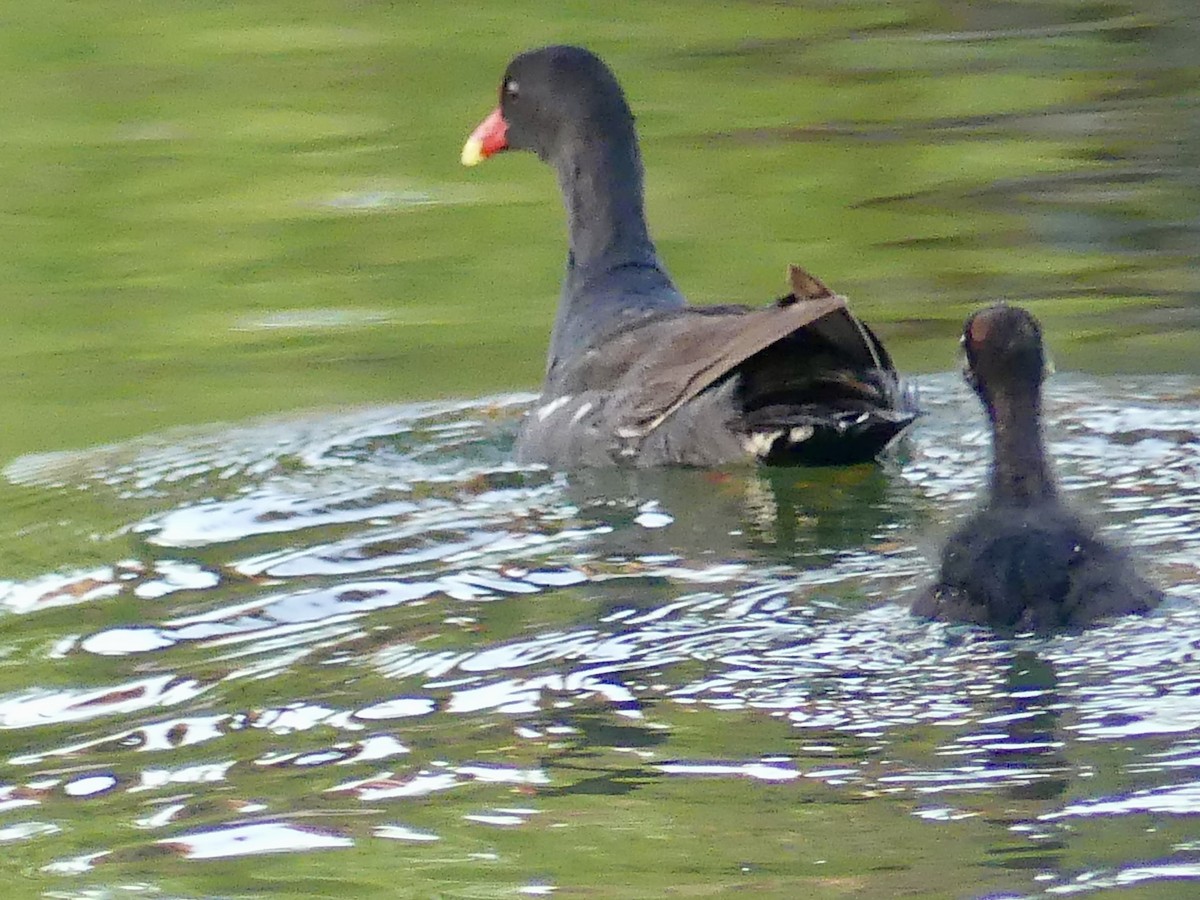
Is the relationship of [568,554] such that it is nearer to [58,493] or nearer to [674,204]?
[58,493]

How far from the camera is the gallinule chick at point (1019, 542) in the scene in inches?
216

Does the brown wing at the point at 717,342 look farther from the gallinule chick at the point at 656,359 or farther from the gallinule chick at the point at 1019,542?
the gallinule chick at the point at 1019,542

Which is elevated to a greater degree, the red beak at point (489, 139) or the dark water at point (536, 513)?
the red beak at point (489, 139)

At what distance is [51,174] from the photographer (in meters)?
12.7

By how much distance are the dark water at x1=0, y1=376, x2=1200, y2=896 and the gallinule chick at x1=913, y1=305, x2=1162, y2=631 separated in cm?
7

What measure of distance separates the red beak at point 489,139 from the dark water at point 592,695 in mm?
1924

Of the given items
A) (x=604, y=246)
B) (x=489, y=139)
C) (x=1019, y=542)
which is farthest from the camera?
(x=489, y=139)

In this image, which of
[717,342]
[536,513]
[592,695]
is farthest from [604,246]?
[592,695]

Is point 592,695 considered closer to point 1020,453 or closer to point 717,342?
point 1020,453

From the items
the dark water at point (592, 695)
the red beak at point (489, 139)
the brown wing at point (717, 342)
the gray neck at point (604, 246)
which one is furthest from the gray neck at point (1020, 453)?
the red beak at point (489, 139)

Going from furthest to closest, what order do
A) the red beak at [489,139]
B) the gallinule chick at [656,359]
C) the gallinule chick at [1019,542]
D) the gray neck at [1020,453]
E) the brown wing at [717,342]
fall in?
the red beak at [489,139] < the gallinule chick at [656,359] < the brown wing at [717,342] < the gray neck at [1020,453] < the gallinule chick at [1019,542]

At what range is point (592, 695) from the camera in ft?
17.5

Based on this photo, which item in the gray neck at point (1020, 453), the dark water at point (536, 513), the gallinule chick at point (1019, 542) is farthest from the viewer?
the gray neck at point (1020, 453)

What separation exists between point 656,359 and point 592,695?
91.0 inches
